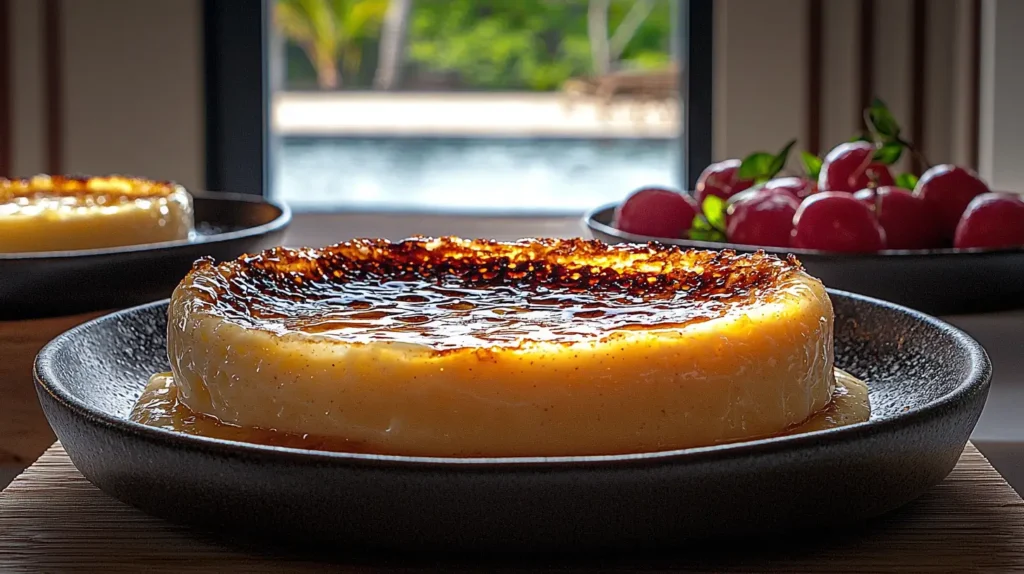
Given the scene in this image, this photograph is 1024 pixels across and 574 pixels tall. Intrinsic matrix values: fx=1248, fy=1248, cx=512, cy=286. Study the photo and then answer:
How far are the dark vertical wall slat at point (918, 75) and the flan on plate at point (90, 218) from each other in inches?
104

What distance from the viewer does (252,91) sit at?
3.64 meters

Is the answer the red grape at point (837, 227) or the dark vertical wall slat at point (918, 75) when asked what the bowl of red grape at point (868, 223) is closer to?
the red grape at point (837, 227)

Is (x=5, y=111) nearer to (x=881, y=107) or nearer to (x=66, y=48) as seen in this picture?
(x=66, y=48)

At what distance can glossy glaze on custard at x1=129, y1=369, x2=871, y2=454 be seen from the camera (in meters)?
0.62

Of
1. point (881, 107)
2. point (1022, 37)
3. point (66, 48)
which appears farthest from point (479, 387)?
point (66, 48)

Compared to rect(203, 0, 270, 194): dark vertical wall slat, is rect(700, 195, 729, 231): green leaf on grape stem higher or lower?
lower

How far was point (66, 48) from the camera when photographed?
3691mm

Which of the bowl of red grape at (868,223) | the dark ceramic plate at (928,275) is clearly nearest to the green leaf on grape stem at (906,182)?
the bowl of red grape at (868,223)

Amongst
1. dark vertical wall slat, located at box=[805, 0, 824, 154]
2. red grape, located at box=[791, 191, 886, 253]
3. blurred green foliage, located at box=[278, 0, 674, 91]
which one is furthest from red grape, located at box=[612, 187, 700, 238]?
blurred green foliage, located at box=[278, 0, 674, 91]

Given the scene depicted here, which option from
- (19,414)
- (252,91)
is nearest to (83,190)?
(19,414)

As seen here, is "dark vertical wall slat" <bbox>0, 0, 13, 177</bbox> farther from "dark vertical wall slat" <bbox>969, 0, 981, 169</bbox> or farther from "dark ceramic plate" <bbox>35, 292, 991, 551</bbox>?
"dark ceramic plate" <bbox>35, 292, 991, 551</bbox>

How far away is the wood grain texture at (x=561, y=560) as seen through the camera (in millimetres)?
546

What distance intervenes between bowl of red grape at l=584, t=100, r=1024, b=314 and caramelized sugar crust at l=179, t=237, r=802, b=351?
1.01 feet

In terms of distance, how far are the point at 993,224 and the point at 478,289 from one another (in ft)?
2.57
